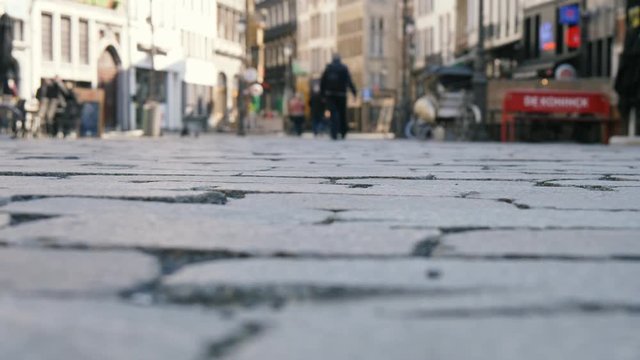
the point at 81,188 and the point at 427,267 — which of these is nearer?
the point at 427,267

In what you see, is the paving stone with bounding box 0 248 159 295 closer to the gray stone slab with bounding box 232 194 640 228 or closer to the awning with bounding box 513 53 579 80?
the gray stone slab with bounding box 232 194 640 228

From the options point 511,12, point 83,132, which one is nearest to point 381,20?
point 511,12

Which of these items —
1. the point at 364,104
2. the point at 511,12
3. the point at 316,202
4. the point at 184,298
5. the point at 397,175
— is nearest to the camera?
the point at 184,298

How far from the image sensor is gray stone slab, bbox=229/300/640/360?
1.56 m

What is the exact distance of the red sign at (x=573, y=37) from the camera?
111 feet

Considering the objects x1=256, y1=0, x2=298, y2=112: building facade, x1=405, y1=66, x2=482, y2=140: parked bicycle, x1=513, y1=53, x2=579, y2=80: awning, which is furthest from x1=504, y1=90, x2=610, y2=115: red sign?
x1=256, y1=0, x2=298, y2=112: building facade

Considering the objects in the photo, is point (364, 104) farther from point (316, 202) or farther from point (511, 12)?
point (316, 202)

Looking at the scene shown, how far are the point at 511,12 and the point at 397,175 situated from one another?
36467 millimetres

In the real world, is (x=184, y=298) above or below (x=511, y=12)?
below

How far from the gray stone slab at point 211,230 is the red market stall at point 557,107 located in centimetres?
1590

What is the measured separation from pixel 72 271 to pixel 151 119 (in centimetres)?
2336

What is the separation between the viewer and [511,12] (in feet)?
138

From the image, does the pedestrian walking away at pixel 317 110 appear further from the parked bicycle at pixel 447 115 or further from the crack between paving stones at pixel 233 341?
the crack between paving stones at pixel 233 341

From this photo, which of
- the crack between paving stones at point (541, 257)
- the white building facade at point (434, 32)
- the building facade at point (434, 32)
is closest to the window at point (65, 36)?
the crack between paving stones at point (541, 257)
